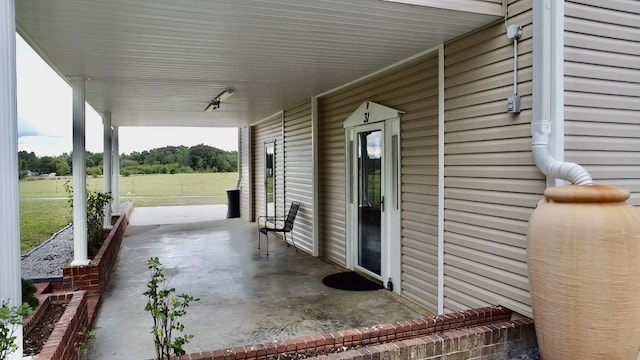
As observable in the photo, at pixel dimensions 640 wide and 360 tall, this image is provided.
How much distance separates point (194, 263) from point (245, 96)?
8.69 ft

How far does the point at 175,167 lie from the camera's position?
21609mm

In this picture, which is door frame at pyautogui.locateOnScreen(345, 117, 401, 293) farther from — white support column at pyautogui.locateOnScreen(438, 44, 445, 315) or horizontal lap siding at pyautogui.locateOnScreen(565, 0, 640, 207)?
horizontal lap siding at pyautogui.locateOnScreen(565, 0, 640, 207)

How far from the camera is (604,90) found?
302 centimetres

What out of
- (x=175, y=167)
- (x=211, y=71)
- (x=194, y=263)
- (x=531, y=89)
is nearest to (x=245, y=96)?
(x=211, y=71)

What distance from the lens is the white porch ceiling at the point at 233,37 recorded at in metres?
2.89

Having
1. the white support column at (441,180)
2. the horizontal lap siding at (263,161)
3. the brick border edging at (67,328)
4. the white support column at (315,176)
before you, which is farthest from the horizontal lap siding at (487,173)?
the horizontal lap siding at (263,161)

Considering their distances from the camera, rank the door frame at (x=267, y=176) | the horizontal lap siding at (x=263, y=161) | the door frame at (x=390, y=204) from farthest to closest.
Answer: the door frame at (x=267, y=176) → the horizontal lap siding at (x=263, y=161) → the door frame at (x=390, y=204)

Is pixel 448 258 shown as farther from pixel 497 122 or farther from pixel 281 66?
pixel 281 66

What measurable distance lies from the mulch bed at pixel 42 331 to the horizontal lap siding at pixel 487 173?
303 cm

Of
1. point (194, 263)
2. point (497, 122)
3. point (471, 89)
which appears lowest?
point (194, 263)

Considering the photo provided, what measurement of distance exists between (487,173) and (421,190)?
105 centimetres

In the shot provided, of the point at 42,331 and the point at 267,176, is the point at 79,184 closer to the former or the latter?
the point at 42,331

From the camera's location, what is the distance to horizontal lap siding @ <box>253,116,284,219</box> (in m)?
8.74

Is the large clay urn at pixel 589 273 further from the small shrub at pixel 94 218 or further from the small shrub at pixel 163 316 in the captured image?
the small shrub at pixel 94 218
